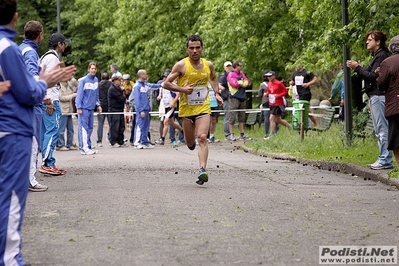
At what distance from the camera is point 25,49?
40.9 ft

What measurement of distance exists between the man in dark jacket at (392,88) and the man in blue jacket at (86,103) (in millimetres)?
9530

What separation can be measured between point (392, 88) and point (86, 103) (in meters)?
9.74

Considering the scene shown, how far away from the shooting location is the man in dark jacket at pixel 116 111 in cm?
2734

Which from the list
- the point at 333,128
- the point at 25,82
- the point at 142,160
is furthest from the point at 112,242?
the point at 333,128

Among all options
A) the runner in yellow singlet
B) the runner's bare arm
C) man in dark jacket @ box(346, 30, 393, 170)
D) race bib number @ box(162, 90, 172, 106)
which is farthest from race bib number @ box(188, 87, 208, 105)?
race bib number @ box(162, 90, 172, 106)

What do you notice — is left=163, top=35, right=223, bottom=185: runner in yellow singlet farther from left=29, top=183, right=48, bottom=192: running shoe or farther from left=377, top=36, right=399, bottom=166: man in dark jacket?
Result: left=377, top=36, right=399, bottom=166: man in dark jacket

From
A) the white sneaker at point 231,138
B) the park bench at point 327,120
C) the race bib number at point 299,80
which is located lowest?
the white sneaker at point 231,138

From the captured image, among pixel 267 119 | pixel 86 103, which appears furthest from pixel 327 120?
pixel 86 103

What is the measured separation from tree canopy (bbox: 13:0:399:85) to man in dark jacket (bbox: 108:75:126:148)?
510 centimetres

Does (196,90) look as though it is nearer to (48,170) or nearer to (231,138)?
(48,170)

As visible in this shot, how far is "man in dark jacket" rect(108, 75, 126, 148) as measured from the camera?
27.3m

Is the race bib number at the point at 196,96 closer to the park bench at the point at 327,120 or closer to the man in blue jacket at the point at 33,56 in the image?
the man in blue jacket at the point at 33,56

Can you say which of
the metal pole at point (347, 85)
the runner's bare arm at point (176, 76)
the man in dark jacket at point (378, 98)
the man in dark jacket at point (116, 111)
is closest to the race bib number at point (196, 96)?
the runner's bare arm at point (176, 76)

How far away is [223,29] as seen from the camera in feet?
111
